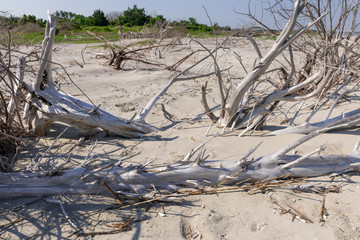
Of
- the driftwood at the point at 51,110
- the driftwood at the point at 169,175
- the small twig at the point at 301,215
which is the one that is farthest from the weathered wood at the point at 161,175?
the driftwood at the point at 51,110

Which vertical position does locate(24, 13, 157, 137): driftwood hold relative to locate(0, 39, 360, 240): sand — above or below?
above

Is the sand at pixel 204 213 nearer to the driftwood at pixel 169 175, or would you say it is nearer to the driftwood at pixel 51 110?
the driftwood at pixel 169 175

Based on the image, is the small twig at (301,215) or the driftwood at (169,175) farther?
the driftwood at (169,175)

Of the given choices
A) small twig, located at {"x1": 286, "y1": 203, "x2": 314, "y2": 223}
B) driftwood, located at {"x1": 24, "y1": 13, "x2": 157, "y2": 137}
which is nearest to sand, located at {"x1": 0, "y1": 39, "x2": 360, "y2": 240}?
small twig, located at {"x1": 286, "y1": 203, "x2": 314, "y2": 223}

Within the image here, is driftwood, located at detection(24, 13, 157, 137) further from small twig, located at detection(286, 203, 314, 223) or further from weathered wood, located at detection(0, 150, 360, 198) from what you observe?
small twig, located at detection(286, 203, 314, 223)

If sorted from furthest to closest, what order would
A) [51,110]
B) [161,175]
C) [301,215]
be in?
1. [51,110]
2. [161,175]
3. [301,215]

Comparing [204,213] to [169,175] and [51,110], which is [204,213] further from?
[51,110]

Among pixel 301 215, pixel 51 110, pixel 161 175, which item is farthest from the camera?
pixel 51 110

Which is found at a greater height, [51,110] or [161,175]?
[51,110]

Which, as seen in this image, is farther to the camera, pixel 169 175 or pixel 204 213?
pixel 169 175

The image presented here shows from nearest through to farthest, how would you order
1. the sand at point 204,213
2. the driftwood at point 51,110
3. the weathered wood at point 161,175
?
1. the sand at point 204,213
2. the weathered wood at point 161,175
3. the driftwood at point 51,110

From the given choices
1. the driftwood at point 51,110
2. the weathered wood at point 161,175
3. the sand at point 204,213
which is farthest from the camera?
the driftwood at point 51,110

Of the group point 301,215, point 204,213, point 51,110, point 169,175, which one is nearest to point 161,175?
point 169,175

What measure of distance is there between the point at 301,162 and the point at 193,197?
885mm
